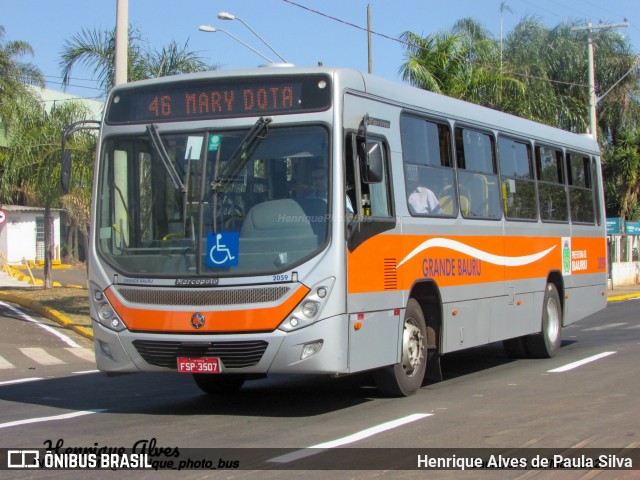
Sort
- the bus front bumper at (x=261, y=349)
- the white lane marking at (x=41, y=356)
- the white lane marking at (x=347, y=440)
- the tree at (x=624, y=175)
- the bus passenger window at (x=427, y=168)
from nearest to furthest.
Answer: the white lane marking at (x=347, y=440), the bus front bumper at (x=261, y=349), the bus passenger window at (x=427, y=168), the white lane marking at (x=41, y=356), the tree at (x=624, y=175)

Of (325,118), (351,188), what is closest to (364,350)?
(351,188)

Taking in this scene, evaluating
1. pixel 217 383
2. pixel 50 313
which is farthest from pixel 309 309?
pixel 50 313

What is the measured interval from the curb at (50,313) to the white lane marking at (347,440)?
1064 cm

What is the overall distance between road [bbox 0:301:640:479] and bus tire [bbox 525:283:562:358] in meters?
0.24

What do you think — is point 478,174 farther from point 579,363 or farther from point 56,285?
point 56,285

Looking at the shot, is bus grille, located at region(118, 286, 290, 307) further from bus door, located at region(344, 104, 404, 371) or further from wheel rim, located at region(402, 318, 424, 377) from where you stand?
wheel rim, located at region(402, 318, 424, 377)

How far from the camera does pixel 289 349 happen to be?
339 inches

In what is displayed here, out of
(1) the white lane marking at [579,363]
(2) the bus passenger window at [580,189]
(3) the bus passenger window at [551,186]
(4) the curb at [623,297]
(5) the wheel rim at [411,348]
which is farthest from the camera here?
(4) the curb at [623,297]

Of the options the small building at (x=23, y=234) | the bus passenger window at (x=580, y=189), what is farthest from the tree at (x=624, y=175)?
the small building at (x=23, y=234)

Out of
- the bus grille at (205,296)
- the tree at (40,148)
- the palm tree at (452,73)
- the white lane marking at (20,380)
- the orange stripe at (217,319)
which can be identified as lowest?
the white lane marking at (20,380)

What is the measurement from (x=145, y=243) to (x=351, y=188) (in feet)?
6.86

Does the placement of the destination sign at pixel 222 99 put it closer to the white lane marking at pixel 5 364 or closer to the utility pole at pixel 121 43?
the white lane marking at pixel 5 364

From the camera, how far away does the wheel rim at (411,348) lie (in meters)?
10.2

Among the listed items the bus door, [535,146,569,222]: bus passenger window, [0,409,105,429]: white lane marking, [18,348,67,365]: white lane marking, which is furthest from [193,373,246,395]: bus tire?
[535,146,569,222]: bus passenger window
